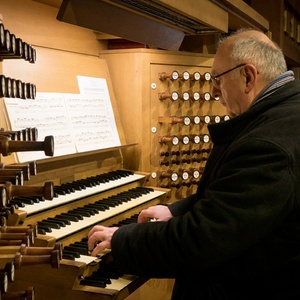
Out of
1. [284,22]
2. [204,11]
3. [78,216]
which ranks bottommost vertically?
[78,216]

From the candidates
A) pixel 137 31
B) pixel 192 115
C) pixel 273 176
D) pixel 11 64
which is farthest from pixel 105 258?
pixel 192 115

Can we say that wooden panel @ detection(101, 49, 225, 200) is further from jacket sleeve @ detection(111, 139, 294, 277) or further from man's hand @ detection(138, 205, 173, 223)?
jacket sleeve @ detection(111, 139, 294, 277)

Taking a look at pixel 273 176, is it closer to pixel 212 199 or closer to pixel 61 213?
pixel 212 199

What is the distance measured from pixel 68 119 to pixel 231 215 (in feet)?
5.53

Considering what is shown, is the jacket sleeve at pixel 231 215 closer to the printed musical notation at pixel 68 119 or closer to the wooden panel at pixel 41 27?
the printed musical notation at pixel 68 119

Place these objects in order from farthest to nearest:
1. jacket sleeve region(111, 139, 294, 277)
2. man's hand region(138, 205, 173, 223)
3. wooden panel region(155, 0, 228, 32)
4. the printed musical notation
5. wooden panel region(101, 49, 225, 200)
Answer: wooden panel region(101, 49, 225, 200), wooden panel region(155, 0, 228, 32), the printed musical notation, man's hand region(138, 205, 173, 223), jacket sleeve region(111, 139, 294, 277)

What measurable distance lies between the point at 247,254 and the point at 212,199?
0.23 meters

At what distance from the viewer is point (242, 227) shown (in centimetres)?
151

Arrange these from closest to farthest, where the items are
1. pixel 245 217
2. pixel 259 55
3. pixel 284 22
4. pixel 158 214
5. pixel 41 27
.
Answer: pixel 245 217, pixel 259 55, pixel 158 214, pixel 41 27, pixel 284 22

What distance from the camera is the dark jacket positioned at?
1508 mm

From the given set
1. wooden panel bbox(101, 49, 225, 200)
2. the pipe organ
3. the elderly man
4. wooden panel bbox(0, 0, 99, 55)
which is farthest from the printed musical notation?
the elderly man

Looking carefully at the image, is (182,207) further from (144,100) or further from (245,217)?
(144,100)

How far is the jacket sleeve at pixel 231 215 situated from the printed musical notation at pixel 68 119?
1145 mm

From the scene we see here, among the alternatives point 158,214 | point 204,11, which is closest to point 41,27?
point 204,11
